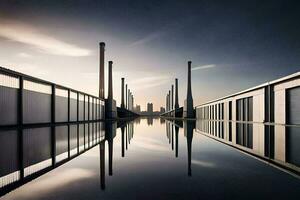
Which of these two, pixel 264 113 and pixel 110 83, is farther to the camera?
pixel 110 83

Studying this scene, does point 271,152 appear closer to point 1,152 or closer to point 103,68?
point 1,152

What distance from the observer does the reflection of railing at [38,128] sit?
22.7 ft

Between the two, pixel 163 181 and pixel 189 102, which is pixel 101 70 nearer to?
pixel 189 102

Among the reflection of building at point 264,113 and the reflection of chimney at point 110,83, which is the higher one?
the reflection of chimney at point 110,83

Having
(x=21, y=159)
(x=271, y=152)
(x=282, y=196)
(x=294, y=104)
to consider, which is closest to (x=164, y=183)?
(x=282, y=196)

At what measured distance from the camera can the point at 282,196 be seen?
12.9 feet

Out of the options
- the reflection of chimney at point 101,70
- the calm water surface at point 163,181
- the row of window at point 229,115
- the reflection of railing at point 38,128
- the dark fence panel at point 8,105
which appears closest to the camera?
the calm water surface at point 163,181

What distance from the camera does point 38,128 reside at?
20812 mm

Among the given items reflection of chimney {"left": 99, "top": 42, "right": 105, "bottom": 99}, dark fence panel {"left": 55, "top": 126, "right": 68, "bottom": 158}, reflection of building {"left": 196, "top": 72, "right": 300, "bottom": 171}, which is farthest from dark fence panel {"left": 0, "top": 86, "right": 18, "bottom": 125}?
reflection of chimney {"left": 99, "top": 42, "right": 105, "bottom": 99}

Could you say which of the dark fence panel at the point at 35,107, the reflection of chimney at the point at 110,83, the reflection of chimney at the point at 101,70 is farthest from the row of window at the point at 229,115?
the reflection of chimney at the point at 101,70

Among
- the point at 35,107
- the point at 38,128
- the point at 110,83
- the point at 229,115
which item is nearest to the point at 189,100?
the point at 110,83

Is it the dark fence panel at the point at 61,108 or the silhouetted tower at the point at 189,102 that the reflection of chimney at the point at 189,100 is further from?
the dark fence panel at the point at 61,108

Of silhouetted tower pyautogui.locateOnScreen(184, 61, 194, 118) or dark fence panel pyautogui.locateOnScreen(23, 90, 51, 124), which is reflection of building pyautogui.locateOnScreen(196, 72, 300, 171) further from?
silhouetted tower pyautogui.locateOnScreen(184, 61, 194, 118)

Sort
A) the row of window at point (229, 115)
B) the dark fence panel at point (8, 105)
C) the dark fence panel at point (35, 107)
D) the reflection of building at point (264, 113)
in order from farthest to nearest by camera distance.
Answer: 1. the dark fence panel at point (35, 107)
2. the row of window at point (229, 115)
3. the dark fence panel at point (8, 105)
4. the reflection of building at point (264, 113)
